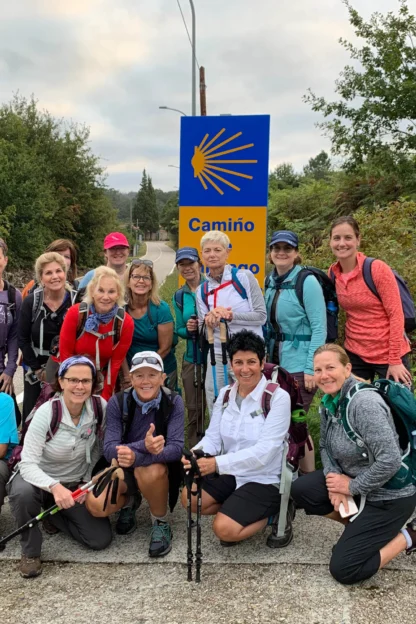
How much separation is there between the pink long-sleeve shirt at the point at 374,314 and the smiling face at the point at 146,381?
1.55 meters

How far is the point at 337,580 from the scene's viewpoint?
9.66 ft

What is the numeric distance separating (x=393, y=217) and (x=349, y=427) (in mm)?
7890

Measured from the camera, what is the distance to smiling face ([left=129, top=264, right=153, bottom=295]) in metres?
4.23

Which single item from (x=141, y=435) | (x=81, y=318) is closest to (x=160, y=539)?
(x=141, y=435)

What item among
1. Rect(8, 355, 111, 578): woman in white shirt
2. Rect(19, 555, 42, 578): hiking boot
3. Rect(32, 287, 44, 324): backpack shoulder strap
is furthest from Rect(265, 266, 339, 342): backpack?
Rect(19, 555, 42, 578): hiking boot

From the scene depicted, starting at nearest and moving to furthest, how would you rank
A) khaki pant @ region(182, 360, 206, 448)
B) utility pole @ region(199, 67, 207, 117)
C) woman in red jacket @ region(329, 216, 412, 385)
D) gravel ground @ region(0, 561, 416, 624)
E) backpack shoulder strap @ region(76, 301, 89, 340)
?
gravel ground @ region(0, 561, 416, 624), woman in red jacket @ region(329, 216, 412, 385), backpack shoulder strap @ region(76, 301, 89, 340), khaki pant @ region(182, 360, 206, 448), utility pole @ region(199, 67, 207, 117)

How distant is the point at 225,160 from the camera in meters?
5.07

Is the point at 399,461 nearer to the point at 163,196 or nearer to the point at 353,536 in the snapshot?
the point at 353,536

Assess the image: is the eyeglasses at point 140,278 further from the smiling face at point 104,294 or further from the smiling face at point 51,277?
the smiling face at point 51,277

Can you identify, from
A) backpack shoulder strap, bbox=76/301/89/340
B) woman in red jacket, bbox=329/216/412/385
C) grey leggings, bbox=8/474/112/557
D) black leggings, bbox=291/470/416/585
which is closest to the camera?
black leggings, bbox=291/470/416/585

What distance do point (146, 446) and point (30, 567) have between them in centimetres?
96

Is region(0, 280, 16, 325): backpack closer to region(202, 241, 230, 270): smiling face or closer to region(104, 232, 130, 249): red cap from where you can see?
region(104, 232, 130, 249): red cap

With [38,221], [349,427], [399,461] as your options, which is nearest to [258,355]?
[349,427]

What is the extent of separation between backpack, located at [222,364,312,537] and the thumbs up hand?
0.49 m
